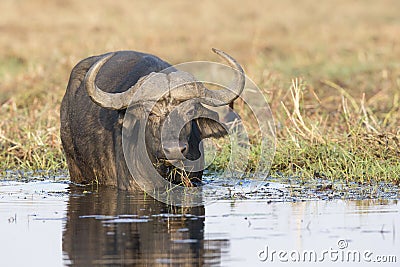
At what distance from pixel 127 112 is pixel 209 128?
0.75 m

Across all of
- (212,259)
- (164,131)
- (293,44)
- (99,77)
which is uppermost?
(293,44)

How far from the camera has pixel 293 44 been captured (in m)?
17.0

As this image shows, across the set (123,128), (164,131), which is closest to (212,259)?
(164,131)

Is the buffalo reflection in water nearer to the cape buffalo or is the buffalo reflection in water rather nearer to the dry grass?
the cape buffalo

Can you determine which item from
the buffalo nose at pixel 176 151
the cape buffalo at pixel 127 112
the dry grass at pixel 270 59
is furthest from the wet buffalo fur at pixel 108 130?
the dry grass at pixel 270 59

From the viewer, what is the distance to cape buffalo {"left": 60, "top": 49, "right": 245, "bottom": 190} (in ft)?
24.6

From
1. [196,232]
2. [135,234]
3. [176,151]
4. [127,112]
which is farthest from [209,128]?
[135,234]

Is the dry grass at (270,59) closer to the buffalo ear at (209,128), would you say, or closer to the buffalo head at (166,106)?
the buffalo ear at (209,128)

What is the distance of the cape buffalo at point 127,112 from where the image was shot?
751 centimetres

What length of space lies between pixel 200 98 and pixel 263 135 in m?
1.68

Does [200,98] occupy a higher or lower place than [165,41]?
lower

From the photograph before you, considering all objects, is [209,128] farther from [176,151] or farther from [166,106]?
[176,151]

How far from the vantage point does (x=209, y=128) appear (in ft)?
26.3

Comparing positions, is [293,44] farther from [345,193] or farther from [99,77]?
[345,193]
